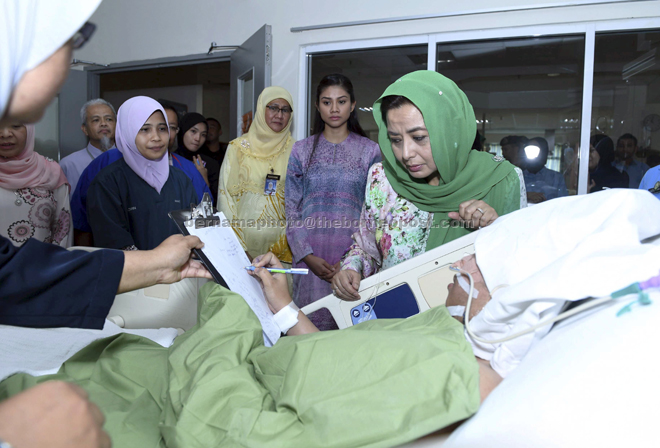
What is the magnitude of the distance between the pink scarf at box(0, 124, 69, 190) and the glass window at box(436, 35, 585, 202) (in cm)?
287

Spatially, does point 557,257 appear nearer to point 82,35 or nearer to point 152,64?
point 82,35

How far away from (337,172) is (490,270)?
4.88ft

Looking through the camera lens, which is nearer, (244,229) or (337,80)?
(337,80)

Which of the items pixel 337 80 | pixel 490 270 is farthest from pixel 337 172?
pixel 490 270

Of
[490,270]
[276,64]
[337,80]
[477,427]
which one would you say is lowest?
[477,427]

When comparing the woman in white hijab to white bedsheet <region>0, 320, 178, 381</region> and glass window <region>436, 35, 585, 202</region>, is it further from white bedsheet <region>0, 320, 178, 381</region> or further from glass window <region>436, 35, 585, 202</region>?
glass window <region>436, 35, 585, 202</region>

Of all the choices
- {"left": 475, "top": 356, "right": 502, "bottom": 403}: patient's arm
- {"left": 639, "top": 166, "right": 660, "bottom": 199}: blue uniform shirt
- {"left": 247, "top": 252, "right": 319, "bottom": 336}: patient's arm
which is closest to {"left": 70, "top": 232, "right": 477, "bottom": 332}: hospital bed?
{"left": 247, "top": 252, "right": 319, "bottom": 336}: patient's arm

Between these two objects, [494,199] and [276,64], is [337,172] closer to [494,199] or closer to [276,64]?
[494,199]

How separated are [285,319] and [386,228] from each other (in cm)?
55

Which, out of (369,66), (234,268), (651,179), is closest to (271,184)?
(234,268)

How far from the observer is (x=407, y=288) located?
1606 millimetres

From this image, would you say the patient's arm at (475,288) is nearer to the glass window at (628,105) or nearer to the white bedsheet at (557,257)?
the white bedsheet at (557,257)

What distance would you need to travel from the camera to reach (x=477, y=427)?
758mm

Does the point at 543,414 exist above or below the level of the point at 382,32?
below
